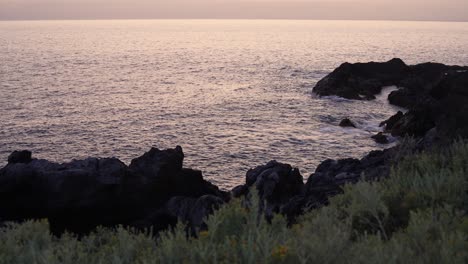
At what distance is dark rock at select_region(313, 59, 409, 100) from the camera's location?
74.1 meters

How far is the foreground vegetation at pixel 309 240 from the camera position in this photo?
491 cm

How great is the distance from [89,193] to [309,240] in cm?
2237

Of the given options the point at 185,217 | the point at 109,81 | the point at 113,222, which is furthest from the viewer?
the point at 109,81

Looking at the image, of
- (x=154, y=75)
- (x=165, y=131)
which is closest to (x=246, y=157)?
(x=165, y=131)

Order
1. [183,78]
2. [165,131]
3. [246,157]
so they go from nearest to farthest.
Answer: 1. [246,157]
2. [165,131]
3. [183,78]

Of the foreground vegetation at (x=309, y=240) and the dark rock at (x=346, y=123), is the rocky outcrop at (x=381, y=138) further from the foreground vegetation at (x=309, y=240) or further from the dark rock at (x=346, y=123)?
the foreground vegetation at (x=309, y=240)

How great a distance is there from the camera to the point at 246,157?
4275 cm

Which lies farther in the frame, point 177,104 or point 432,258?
point 177,104

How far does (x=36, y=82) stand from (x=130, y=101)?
86.8 ft

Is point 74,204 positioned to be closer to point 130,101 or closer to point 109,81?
point 130,101

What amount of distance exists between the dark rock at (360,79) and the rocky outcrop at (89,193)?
5033cm

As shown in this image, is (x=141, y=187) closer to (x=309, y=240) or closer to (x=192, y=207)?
(x=192, y=207)

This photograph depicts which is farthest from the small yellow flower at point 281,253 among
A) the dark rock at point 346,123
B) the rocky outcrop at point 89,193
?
the dark rock at point 346,123

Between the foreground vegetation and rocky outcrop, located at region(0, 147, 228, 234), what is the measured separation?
53.1ft
